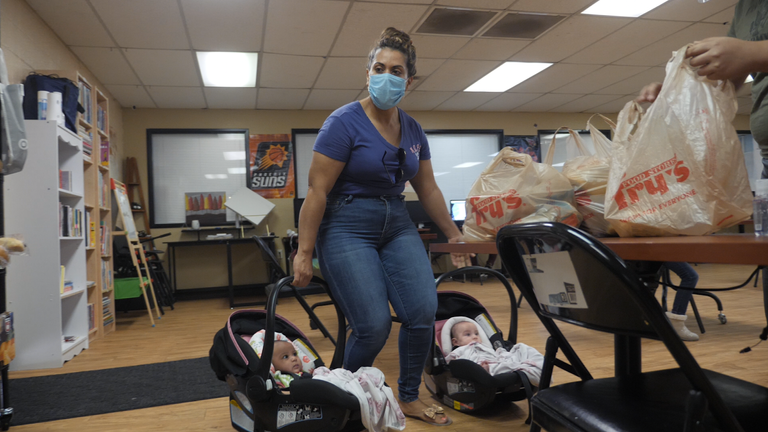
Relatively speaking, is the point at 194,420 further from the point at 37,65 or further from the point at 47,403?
the point at 37,65

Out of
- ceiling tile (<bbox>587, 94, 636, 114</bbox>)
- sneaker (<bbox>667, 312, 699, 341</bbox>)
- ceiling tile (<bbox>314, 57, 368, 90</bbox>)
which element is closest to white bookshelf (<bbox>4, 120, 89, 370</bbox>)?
ceiling tile (<bbox>314, 57, 368, 90</bbox>)

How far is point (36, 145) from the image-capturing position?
2867 mm

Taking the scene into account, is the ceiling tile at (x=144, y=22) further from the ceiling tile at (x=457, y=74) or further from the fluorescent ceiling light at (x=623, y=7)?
the fluorescent ceiling light at (x=623, y=7)

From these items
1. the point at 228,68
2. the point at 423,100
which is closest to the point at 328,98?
the point at 423,100

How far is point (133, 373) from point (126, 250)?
2.55 metres

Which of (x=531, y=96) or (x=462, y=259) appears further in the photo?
(x=531, y=96)

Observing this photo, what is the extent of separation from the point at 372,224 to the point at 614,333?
35.9 inches

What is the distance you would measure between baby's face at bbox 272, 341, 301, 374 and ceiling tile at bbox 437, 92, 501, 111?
5042mm

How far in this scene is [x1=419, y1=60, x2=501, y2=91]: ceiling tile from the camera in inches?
197

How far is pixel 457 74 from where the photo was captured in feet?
17.4

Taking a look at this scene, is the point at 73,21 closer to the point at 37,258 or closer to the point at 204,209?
the point at 37,258

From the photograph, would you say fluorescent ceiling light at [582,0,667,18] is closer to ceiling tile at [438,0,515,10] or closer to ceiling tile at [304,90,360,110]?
ceiling tile at [438,0,515,10]

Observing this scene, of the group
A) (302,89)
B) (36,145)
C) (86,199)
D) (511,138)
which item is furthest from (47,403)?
(511,138)

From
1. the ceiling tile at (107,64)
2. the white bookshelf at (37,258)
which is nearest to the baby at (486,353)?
the white bookshelf at (37,258)
